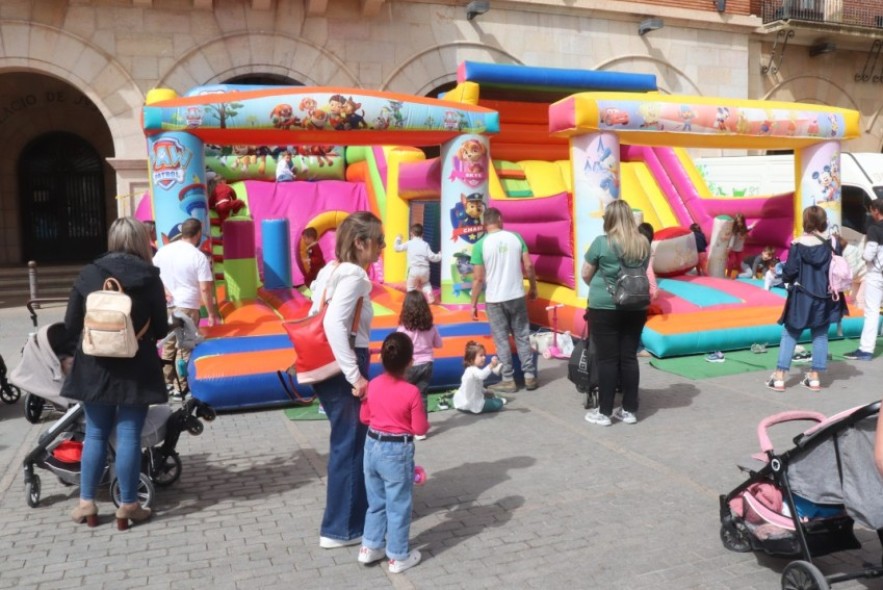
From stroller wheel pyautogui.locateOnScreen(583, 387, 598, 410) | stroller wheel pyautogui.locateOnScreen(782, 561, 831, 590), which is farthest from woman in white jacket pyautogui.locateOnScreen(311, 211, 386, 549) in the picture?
stroller wheel pyautogui.locateOnScreen(583, 387, 598, 410)

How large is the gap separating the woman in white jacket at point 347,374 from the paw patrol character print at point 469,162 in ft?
14.9

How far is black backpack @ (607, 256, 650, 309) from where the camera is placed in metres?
5.51

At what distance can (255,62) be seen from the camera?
14227 millimetres

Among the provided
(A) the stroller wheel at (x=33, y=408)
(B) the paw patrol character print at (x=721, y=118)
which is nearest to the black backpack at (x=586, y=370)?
(B) the paw patrol character print at (x=721, y=118)

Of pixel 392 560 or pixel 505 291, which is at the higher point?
pixel 505 291

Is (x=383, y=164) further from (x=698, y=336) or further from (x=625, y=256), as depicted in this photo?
(x=625, y=256)

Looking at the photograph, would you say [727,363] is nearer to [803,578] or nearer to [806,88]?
[803,578]

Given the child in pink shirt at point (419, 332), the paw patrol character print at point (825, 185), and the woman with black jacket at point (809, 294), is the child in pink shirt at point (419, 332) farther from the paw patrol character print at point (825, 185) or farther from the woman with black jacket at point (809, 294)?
the paw patrol character print at point (825, 185)

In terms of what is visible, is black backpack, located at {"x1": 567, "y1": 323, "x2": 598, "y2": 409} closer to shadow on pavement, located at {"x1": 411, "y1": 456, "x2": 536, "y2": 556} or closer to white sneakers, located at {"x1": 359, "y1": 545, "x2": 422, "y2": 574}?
shadow on pavement, located at {"x1": 411, "y1": 456, "x2": 536, "y2": 556}

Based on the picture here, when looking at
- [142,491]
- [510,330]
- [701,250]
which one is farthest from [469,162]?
[142,491]

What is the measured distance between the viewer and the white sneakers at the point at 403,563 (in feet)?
11.8

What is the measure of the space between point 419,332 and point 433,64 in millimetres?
10752

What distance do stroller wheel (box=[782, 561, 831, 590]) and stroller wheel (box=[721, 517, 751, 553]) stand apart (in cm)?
33

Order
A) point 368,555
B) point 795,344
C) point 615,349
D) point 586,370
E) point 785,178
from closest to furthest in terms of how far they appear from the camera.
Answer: point 368,555 < point 615,349 < point 586,370 < point 795,344 < point 785,178
